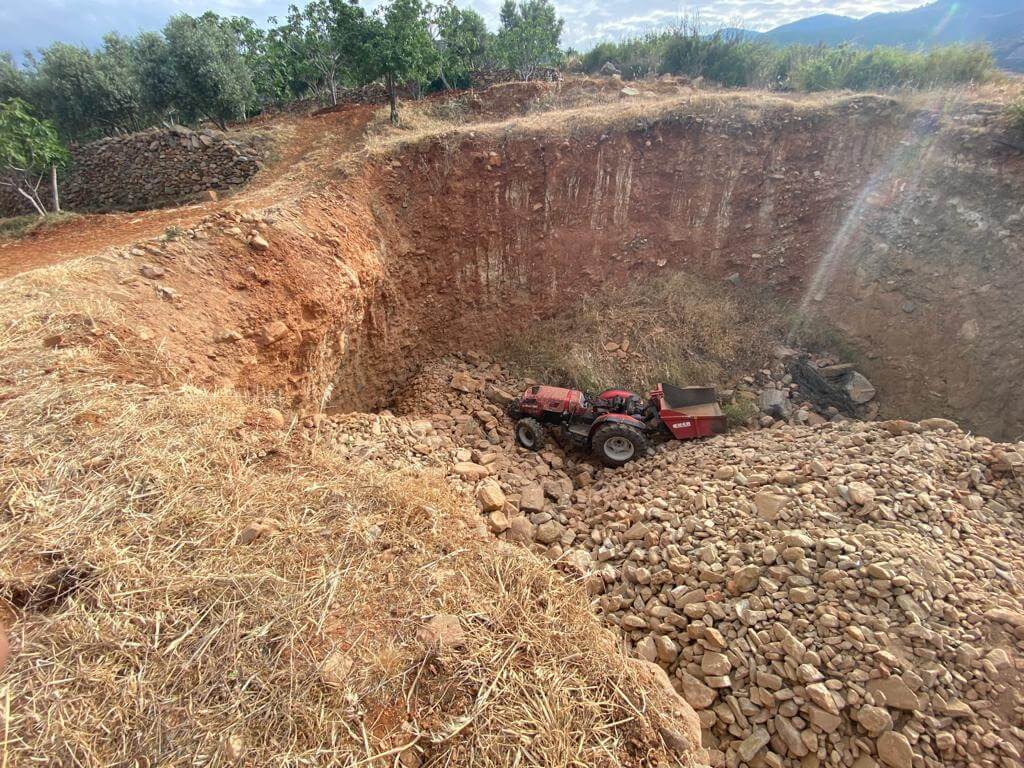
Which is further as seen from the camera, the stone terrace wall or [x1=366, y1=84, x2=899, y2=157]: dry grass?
the stone terrace wall

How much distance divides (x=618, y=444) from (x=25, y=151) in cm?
1482

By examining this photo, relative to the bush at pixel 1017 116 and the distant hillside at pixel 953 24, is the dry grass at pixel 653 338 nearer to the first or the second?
the bush at pixel 1017 116

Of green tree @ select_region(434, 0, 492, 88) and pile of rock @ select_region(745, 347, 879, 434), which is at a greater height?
green tree @ select_region(434, 0, 492, 88)

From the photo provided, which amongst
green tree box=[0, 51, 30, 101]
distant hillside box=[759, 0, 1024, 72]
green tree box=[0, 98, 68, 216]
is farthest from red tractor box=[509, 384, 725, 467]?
distant hillside box=[759, 0, 1024, 72]

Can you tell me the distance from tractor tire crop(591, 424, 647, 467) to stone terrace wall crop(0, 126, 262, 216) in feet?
34.8

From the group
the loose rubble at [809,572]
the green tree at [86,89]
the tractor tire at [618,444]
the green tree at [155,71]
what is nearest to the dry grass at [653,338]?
the tractor tire at [618,444]

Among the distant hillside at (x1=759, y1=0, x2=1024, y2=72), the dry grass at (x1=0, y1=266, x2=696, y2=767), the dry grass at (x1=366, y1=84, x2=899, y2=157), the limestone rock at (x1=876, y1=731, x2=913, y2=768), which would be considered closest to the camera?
the dry grass at (x1=0, y1=266, x2=696, y2=767)

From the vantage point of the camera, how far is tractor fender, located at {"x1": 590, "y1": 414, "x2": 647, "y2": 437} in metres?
6.89

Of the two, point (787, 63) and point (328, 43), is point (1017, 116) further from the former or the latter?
point (328, 43)

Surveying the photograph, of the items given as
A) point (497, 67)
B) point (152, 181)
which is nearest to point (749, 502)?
point (152, 181)

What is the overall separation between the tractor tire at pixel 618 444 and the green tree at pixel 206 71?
16.7 m

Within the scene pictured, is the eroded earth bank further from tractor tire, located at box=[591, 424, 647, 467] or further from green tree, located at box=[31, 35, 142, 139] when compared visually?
green tree, located at box=[31, 35, 142, 139]

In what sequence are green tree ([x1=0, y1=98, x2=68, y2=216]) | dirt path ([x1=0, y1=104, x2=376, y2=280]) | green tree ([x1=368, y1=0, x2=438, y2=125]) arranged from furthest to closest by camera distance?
green tree ([x1=368, y1=0, x2=438, y2=125]) → green tree ([x1=0, y1=98, x2=68, y2=216]) → dirt path ([x1=0, y1=104, x2=376, y2=280])

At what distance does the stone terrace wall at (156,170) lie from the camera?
1144 centimetres
